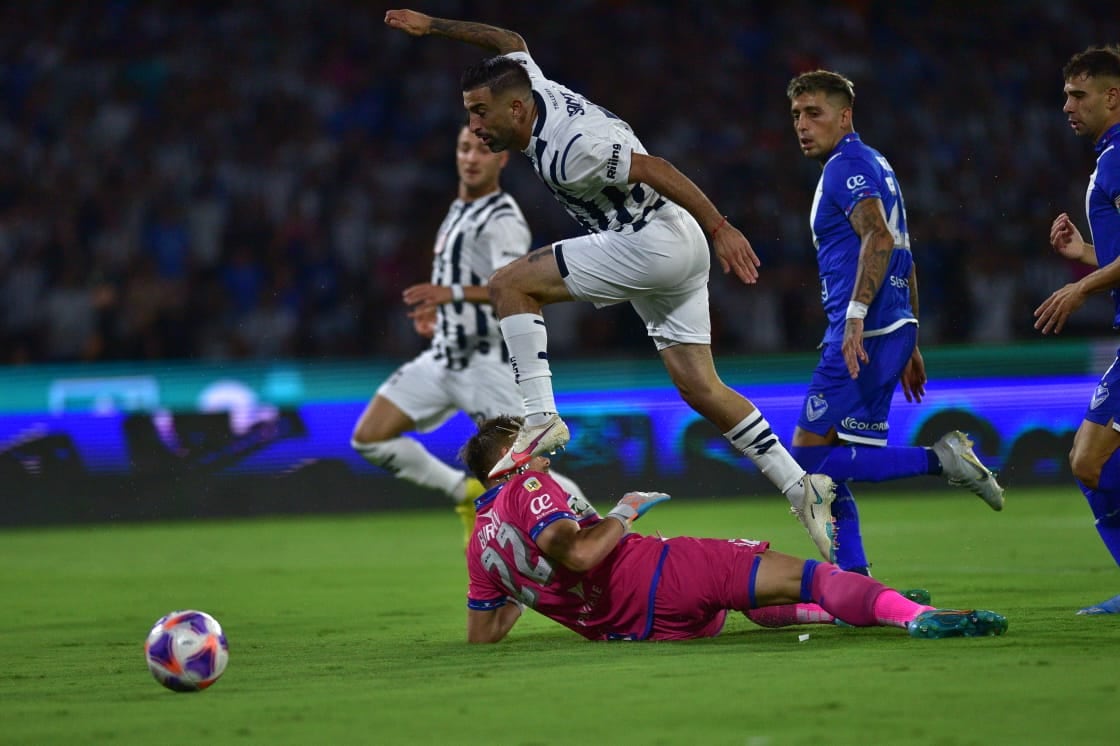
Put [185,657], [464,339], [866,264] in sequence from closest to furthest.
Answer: [185,657]
[866,264]
[464,339]

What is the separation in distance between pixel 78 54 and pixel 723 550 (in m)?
15.3

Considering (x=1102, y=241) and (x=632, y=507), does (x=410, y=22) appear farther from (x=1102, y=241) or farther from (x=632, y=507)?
(x=1102, y=241)

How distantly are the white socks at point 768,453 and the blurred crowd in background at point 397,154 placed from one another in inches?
309

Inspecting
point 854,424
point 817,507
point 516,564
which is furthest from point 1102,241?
point 516,564

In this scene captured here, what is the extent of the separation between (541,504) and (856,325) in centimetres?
194

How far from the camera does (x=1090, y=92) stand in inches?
267

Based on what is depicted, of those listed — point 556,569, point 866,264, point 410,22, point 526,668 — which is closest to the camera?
point 526,668

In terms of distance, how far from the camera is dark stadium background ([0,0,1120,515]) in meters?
15.5

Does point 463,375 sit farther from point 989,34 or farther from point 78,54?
point 989,34

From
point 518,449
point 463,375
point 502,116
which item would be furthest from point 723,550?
point 463,375

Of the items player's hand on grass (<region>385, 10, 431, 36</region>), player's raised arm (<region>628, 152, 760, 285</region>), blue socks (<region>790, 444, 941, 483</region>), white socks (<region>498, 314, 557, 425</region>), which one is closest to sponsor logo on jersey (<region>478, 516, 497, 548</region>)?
white socks (<region>498, 314, 557, 425</region>)

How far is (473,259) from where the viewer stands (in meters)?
10.1

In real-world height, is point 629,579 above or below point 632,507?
below

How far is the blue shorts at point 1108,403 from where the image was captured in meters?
6.61
